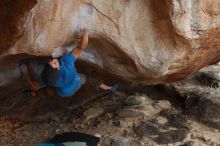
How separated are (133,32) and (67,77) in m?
0.76

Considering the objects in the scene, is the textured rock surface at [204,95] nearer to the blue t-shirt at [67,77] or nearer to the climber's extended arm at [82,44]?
the blue t-shirt at [67,77]

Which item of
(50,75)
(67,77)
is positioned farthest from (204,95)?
(50,75)

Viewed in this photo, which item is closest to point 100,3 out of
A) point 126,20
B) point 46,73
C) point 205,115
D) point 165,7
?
point 126,20

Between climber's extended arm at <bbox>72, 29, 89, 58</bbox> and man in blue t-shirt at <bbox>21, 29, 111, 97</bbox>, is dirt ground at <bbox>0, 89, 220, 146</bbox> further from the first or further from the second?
climber's extended arm at <bbox>72, 29, 89, 58</bbox>

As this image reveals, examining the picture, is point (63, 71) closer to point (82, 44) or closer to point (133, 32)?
point (82, 44)

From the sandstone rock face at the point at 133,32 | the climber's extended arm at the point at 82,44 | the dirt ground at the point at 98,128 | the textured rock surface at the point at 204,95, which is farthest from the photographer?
the textured rock surface at the point at 204,95

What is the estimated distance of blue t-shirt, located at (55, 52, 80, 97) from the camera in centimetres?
397

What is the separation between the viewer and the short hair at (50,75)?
3933 millimetres

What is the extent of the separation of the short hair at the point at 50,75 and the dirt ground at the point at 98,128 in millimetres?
1444

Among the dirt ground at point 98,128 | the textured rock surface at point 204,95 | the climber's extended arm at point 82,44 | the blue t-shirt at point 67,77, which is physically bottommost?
the dirt ground at point 98,128

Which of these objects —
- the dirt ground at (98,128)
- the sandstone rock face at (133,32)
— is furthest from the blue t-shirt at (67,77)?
the dirt ground at (98,128)

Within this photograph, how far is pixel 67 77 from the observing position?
160 inches

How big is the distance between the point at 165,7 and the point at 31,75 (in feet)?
4.97

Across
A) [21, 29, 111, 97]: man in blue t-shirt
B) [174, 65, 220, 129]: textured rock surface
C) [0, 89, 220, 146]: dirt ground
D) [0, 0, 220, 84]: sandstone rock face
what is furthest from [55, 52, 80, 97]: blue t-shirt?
[174, 65, 220, 129]: textured rock surface
